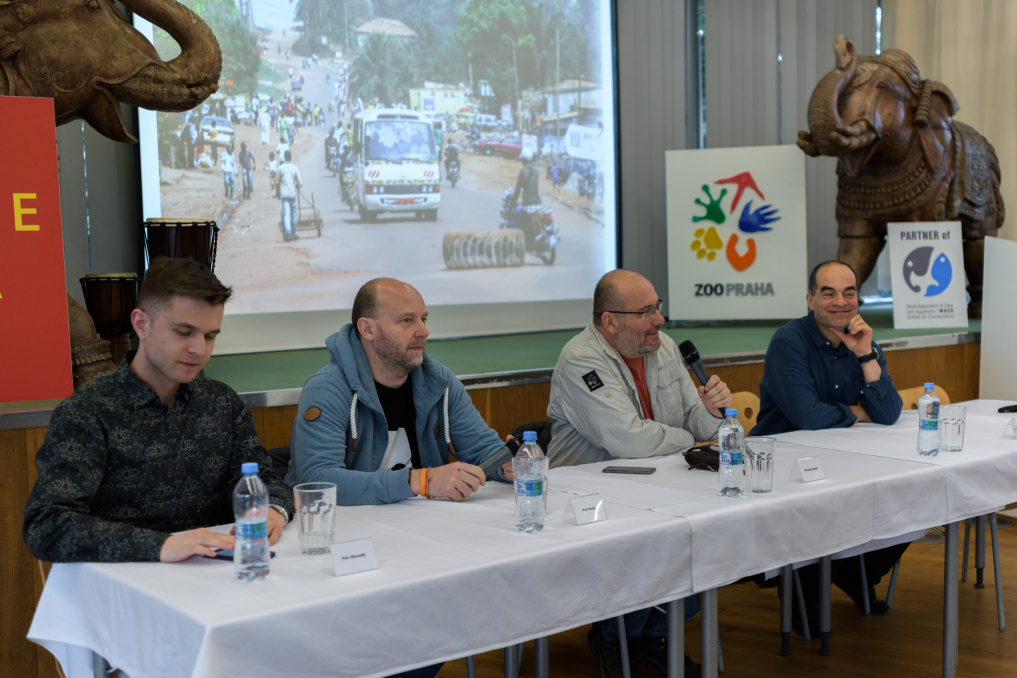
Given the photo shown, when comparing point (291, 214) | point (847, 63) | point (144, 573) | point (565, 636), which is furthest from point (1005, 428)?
point (291, 214)

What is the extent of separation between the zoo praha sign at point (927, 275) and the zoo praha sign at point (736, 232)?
63 cm

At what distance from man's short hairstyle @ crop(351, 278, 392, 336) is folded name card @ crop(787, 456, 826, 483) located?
112 cm

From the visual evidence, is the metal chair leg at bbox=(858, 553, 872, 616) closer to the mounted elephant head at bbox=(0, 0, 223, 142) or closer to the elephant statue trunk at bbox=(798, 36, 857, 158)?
the mounted elephant head at bbox=(0, 0, 223, 142)

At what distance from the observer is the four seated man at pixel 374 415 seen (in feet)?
5.85

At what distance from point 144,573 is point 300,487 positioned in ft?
0.98

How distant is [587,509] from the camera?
191 centimetres

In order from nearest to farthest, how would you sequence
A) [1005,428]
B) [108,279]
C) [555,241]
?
[1005,428], [108,279], [555,241]

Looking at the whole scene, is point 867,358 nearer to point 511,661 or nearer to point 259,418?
point 511,661

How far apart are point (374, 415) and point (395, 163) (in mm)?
3978

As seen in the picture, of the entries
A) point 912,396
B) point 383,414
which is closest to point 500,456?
point 383,414

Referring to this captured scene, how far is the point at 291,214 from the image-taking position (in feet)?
18.9

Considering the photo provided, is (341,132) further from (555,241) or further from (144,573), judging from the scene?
(144,573)

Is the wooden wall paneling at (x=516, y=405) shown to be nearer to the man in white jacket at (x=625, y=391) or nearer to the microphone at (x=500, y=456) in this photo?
the man in white jacket at (x=625, y=391)

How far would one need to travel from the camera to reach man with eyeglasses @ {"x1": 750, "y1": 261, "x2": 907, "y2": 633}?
10.5 feet
